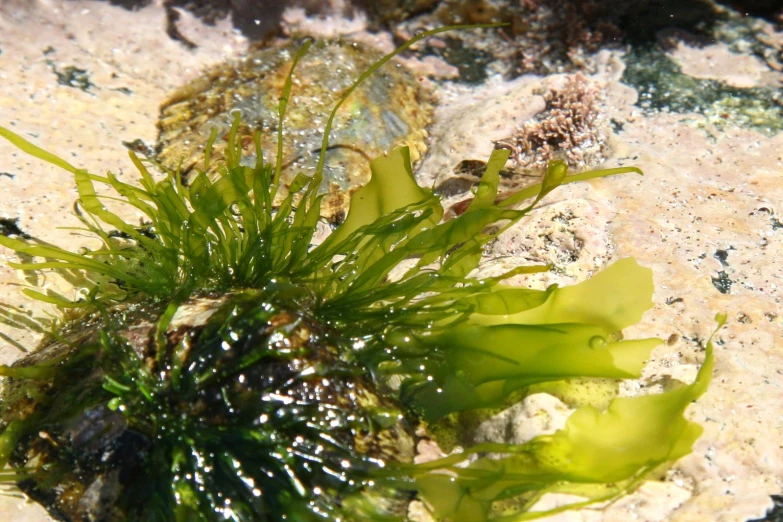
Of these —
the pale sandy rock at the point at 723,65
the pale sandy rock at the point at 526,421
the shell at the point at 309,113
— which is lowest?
the pale sandy rock at the point at 526,421

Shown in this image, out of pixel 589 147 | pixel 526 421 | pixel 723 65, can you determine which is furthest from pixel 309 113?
pixel 723 65

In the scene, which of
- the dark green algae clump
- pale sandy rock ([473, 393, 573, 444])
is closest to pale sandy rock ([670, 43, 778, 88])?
the dark green algae clump

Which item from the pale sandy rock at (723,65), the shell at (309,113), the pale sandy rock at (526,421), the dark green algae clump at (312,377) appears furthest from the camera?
the pale sandy rock at (723,65)

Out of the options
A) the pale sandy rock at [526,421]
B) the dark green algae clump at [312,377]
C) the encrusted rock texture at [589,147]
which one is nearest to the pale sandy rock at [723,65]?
the encrusted rock texture at [589,147]

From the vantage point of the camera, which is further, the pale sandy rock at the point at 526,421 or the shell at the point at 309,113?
the shell at the point at 309,113

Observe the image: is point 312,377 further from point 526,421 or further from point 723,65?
Result: point 723,65

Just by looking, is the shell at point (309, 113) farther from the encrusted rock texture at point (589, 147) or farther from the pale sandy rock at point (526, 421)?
the pale sandy rock at point (526, 421)

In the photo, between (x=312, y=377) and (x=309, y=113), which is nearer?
(x=312, y=377)
